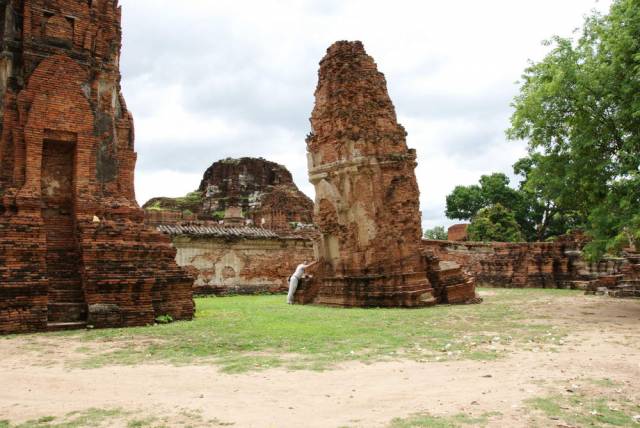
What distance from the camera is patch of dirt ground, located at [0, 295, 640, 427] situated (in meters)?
3.88

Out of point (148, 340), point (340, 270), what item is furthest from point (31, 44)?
point (340, 270)

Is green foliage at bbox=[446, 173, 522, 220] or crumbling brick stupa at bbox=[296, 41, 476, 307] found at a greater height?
green foliage at bbox=[446, 173, 522, 220]

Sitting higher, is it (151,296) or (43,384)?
(151,296)

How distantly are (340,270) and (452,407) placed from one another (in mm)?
10549

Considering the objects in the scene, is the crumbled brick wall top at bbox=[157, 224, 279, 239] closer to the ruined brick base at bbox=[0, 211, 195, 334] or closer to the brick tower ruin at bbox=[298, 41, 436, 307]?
the brick tower ruin at bbox=[298, 41, 436, 307]

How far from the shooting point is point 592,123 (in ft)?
36.3

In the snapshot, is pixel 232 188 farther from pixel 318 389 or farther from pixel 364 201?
pixel 318 389

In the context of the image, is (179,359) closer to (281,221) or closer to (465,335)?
(465,335)

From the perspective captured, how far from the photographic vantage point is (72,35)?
35.9 feet

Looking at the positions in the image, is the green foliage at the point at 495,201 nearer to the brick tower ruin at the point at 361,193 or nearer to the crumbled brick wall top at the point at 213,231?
the crumbled brick wall top at the point at 213,231

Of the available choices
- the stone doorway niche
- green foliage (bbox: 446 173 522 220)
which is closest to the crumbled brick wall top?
the stone doorway niche

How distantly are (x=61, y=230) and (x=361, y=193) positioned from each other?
296 inches

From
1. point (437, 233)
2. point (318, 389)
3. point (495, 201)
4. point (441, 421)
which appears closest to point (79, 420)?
point (318, 389)

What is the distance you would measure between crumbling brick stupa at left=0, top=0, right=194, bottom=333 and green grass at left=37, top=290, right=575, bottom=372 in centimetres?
87
